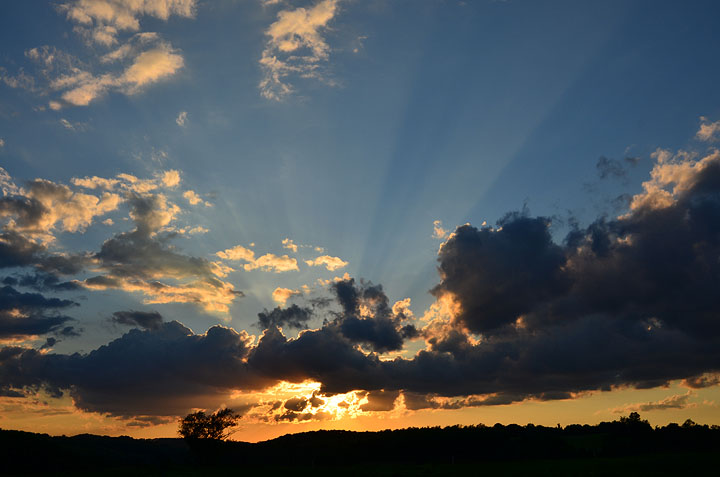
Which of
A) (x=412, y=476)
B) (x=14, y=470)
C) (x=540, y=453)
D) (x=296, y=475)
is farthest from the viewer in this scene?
(x=540, y=453)

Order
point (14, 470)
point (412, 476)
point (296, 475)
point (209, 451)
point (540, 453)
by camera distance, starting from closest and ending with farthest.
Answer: point (412, 476), point (296, 475), point (209, 451), point (14, 470), point (540, 453)

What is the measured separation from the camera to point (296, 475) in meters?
101

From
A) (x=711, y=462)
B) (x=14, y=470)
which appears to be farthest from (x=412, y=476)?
(x=14, y=470)

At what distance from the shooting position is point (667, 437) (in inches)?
7820

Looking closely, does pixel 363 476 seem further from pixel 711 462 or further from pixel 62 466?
pixel 62 466

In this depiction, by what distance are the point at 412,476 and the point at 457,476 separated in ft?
26.5

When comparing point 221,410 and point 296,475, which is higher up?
point 221,410

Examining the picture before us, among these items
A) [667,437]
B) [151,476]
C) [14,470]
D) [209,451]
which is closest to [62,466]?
[14,470]

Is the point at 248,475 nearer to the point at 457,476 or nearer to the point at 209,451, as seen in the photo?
the point at 457,476

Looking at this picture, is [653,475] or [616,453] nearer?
[653,475]

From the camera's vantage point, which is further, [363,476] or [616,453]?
[616,453]

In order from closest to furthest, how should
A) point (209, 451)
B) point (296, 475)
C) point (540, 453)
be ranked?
point (296, 475) → point (209, 451) → point (540, 453)

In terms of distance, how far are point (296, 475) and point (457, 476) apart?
3158 cm

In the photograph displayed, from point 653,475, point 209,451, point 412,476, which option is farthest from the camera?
point 209,451
